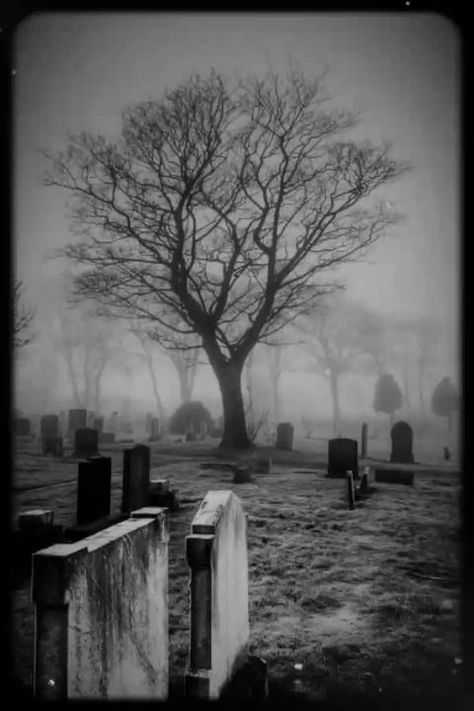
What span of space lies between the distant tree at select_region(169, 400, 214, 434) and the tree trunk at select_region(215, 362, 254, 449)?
641 cm

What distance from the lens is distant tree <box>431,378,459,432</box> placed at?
76.4 feet

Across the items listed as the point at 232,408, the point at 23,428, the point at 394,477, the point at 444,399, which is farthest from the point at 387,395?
the point at 23,428

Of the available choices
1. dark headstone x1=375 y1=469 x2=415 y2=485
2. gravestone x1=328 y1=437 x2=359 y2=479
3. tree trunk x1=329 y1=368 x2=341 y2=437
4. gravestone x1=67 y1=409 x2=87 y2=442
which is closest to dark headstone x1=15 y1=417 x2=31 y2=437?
gravestone x1=67 y1=409 x2=87 y2=442

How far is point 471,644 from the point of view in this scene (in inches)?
143

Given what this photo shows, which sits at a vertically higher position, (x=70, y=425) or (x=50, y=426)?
(x=50, y=426)

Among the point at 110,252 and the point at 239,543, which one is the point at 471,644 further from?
the point at 110,252

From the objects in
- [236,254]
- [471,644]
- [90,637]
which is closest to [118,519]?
[90,637]

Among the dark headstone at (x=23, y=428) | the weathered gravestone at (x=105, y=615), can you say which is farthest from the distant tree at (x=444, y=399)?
the weathered gravestone at (x=105, y=615)

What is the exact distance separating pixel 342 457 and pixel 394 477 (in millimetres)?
1151

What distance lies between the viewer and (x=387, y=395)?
2438 centimetres

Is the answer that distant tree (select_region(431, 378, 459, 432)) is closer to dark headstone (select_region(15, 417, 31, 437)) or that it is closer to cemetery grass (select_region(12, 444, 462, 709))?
cemetery grass (select_region(12, 444, 462, 709))

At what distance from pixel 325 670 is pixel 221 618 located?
1.20 m

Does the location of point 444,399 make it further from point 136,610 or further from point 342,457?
point 136,610

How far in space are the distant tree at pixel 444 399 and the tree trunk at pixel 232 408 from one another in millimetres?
15732
